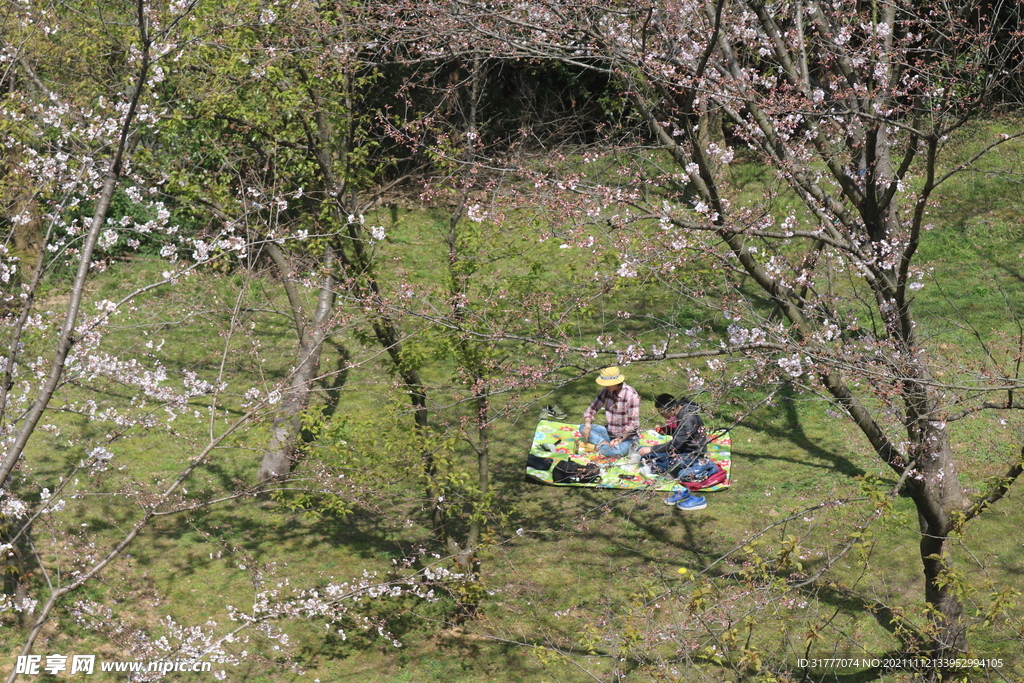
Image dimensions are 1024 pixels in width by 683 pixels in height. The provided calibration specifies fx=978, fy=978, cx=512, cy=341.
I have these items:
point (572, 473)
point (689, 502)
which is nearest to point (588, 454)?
point (572, 473)

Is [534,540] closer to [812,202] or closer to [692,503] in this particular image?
[692,503]

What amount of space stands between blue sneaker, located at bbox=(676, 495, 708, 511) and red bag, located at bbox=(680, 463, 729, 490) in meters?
0.15

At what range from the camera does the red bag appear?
9.53 meters

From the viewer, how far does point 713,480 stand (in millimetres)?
9680

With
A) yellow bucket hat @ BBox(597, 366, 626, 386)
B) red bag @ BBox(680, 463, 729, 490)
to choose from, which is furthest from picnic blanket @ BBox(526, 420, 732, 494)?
yellow bucket hat @ BBox(597, 366, 626, 386)

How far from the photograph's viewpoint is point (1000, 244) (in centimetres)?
1338

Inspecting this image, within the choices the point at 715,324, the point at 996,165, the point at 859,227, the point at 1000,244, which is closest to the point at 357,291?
the point at 859,227

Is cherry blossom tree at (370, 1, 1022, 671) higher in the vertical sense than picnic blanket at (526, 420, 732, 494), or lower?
higher

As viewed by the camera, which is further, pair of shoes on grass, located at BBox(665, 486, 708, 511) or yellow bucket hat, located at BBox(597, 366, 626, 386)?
pair of shoes on grass, located at BBox(665, 486, 708, 511)

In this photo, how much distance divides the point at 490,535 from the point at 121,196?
33.9 ft

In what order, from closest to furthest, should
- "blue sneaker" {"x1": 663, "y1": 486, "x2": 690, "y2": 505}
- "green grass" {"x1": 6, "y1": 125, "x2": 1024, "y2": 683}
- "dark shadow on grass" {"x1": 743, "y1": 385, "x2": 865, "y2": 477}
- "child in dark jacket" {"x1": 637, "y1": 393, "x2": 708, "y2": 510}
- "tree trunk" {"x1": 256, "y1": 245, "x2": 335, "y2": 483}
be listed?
"child in dark jacket" {"x1": 637, "y1": 393, "x2": 708, "y2": 510}
"green grass" {"x1": 6, "y1": 125, "x2": 1024, "y2": 683}
"tree trunk" {"x1": 256, "y1": 245, "x2": 335, "y2": 483}
"blue sneaker" {"x1": 663, "y1": 486, "x2": 690, "y2": 505}
"dark shadow on grass" {"x1": 743, "y1": 385, "x2": 865, "y2": 477}

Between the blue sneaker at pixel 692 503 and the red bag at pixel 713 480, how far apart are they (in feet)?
0.49

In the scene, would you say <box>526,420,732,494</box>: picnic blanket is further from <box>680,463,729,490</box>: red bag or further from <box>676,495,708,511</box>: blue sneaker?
<box>676,495,708,511</box>: blue sneaker

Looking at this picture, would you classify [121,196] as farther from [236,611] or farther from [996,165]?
[996,165]
